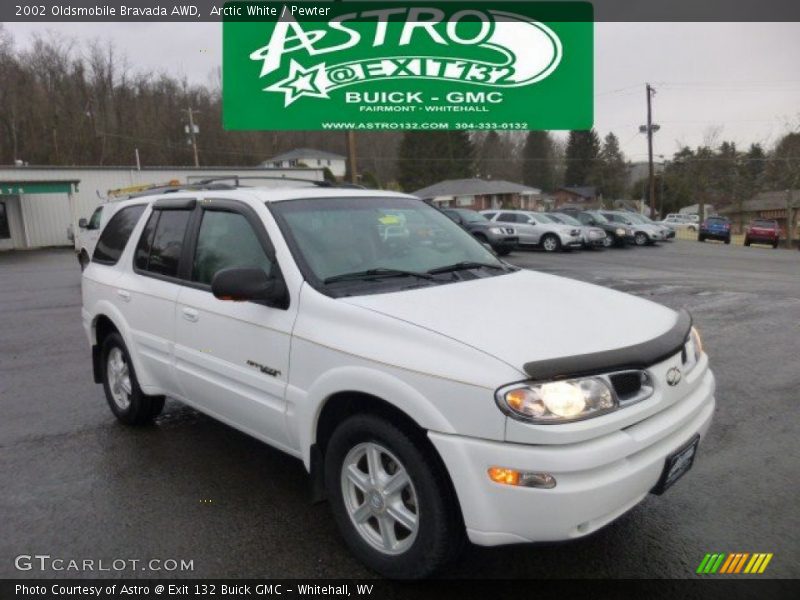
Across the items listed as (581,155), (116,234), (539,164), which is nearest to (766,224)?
(116,234)

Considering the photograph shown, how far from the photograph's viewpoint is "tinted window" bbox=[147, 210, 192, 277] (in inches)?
155

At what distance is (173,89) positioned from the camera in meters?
64.2

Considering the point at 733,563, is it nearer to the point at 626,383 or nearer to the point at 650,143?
the point at 626,383

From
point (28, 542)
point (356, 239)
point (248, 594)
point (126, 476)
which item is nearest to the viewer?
point (248, 594)

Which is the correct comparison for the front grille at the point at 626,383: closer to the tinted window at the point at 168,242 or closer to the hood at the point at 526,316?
the hood at the point at 526,316

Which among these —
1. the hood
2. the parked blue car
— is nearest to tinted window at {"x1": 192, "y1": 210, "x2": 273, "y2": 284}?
the hood

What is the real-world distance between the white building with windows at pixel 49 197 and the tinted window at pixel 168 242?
2541 centimetres

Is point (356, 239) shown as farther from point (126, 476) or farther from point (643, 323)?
point (126, 476)

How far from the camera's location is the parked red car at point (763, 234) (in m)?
30.6

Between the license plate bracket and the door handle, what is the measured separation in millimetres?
2620

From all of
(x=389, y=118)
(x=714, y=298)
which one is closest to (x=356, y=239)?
(x=714, y=298)

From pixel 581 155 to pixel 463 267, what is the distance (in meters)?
95.9

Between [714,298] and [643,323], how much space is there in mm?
8874

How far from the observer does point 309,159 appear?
77.6 meters
